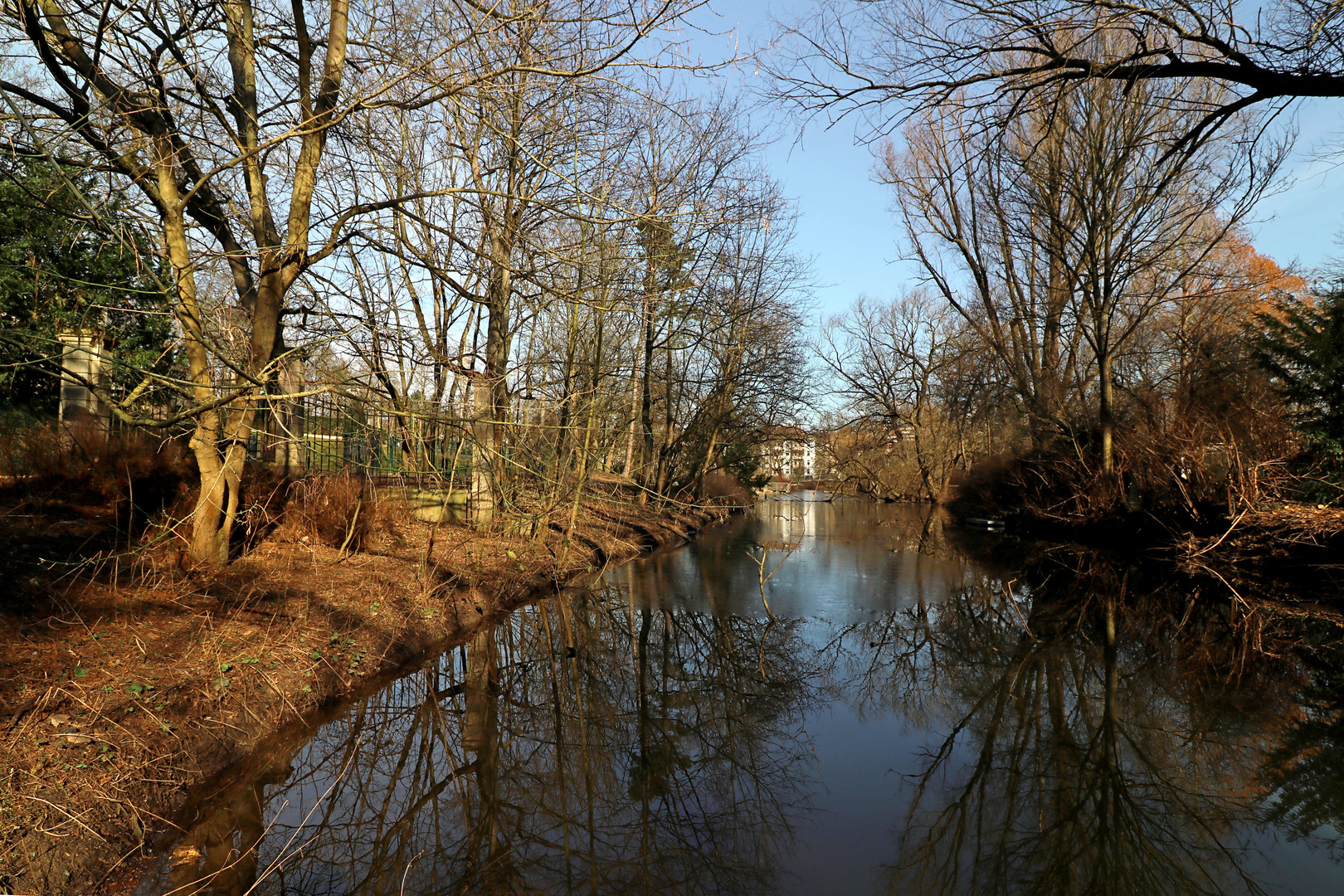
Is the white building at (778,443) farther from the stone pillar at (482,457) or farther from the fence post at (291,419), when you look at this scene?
the fence post at (291,419)

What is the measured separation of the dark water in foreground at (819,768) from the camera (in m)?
3.89

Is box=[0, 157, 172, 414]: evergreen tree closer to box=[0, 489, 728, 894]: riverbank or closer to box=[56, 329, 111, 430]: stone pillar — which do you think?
box=[56, 329, 111, 430]: stone pillar

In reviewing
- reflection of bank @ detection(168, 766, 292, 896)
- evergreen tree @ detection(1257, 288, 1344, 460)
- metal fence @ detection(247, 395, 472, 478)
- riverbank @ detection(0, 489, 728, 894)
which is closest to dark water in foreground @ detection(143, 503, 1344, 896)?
reflection of bank @ detection(168, 766, 292, 896)

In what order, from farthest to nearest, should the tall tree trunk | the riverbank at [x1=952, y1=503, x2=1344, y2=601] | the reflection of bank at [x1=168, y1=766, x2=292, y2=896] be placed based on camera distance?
the tall tree trunk, the riverbank at [x1=952, y1=503, x2=1344, y2=601], the reflection of bank at [x1=168, y1=766, x2=292, y2=896]

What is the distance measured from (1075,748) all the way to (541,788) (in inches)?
145

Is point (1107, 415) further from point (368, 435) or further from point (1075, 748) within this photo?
point (368, 435)

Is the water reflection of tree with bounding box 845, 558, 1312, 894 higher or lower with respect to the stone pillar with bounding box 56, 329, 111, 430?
lower

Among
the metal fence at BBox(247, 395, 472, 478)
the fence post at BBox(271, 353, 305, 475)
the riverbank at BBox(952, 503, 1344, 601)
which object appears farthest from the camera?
the riverbank at BBox(952, 503, 1344, 601)

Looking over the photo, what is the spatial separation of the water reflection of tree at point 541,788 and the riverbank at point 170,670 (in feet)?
1.26

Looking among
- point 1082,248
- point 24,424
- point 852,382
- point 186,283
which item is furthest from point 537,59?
point 852,382

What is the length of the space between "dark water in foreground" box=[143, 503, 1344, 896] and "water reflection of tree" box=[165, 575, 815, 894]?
0.02 m

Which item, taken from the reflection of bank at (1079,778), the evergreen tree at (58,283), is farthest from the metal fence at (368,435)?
the reflection of bank at (1079,778)

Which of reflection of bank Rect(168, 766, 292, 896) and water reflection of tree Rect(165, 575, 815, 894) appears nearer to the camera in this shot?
reflection of bank Rect(168, 766, 292, 896)

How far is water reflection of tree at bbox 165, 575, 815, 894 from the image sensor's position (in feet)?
12.7
